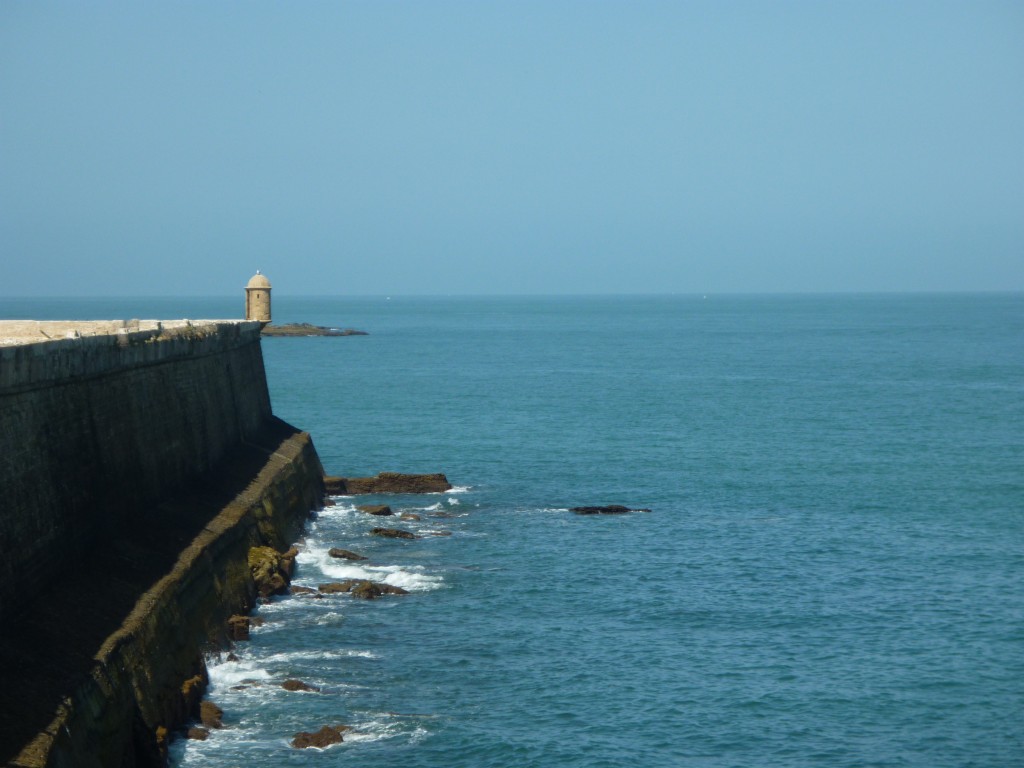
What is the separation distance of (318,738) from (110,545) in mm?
5688

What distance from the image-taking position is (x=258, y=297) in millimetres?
53031

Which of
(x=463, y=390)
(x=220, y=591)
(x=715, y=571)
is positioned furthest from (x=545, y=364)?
(x=220, y=591)

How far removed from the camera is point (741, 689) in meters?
24.6

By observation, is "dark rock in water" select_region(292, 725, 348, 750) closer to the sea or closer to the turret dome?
the sea

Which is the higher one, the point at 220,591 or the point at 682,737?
the point at 220,591

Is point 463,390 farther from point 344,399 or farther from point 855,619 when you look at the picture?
point 855,619

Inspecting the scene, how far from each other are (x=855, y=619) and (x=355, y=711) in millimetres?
13124

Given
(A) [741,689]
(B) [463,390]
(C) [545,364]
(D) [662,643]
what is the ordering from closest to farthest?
(A) [741,689] → (D) [662,643] → (B) [463,390] → (C) [545,364]

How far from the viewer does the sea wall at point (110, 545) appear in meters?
17.0

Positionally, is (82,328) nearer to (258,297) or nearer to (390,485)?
(390,485)

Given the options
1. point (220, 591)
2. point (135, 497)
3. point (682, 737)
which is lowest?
point (682, 737)

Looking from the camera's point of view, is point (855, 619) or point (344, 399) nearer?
point (855, 619)

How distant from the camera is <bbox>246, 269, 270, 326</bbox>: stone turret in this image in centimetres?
5281

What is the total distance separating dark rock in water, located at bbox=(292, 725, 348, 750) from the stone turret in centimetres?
3352
